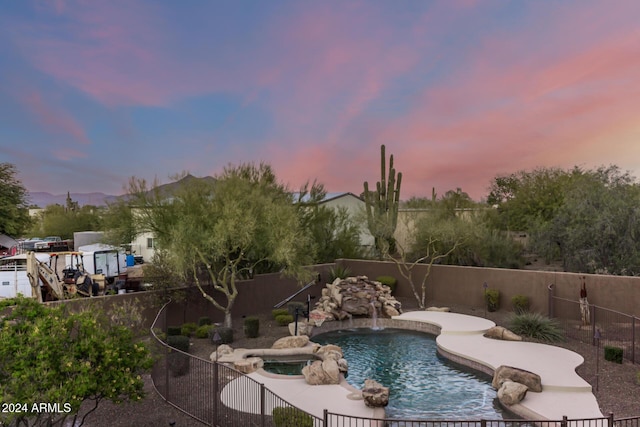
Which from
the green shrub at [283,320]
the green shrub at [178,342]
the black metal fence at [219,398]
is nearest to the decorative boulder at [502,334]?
the black metal fence at [219,398]

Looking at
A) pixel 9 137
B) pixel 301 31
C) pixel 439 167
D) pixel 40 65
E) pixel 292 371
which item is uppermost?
pixel 301 31

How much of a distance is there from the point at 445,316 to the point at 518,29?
1260cm

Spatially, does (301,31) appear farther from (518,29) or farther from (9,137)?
(9,137)

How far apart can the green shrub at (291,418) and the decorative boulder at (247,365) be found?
14.7 ft

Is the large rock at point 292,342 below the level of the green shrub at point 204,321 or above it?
below

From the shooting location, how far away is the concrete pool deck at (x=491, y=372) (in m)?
9.85

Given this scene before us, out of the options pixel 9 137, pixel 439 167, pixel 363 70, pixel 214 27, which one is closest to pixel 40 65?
pixel 214 27

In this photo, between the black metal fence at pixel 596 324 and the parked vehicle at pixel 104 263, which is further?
the parked vehicle at pixel 104 263

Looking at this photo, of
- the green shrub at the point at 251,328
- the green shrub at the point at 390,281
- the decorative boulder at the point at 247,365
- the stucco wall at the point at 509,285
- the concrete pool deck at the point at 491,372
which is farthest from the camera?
the green shrub at the point at 390,281

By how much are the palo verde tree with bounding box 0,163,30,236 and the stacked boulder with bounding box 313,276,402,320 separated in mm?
27238

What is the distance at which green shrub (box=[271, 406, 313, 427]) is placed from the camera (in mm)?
7875

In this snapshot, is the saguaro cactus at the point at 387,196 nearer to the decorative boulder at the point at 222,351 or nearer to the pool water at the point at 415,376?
the pool water at the point at 415,376

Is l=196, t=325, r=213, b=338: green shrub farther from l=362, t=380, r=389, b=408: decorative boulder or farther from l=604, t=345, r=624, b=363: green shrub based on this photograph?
l=604, t=345, r=624, b=363: green shrub

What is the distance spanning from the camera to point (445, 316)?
19.4 metres
